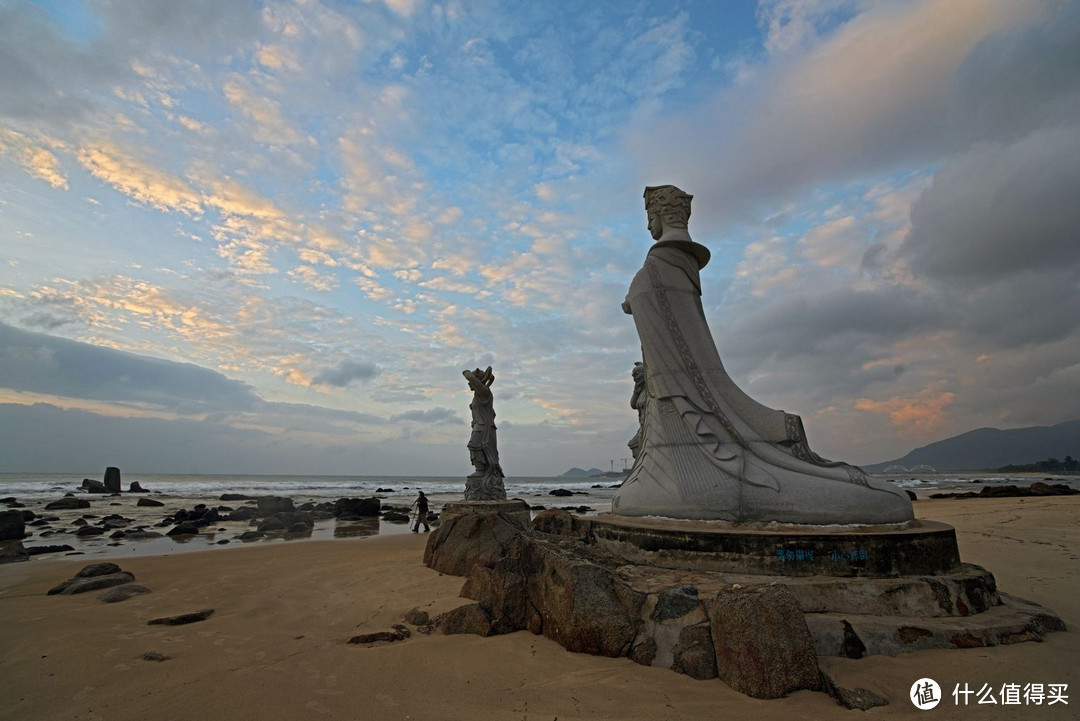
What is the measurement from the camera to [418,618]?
505 centimetres

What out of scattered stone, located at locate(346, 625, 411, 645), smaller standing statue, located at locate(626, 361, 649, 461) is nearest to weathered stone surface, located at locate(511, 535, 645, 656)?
scattered stone, located at locate(346, 625, 411, 645)

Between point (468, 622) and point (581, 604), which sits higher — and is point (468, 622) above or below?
below

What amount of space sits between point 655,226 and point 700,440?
2615 mm

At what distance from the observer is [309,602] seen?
249 inches

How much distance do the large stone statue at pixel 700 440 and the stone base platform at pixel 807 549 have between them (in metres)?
0.24

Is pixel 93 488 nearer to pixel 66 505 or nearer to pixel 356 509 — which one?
pixel 66 505

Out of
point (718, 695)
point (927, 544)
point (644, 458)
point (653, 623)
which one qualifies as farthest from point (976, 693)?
point (644, 458)

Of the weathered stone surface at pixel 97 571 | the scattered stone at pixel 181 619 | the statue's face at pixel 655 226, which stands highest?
the statue's face at pixel 655 226

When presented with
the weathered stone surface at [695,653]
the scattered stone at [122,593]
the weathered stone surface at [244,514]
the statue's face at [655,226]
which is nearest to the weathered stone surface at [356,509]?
the weathered stone surface at [244,514]

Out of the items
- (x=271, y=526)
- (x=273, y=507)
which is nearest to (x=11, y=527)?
(x=271, y=526)

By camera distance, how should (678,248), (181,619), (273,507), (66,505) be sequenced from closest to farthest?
1. (181,619)
2. (678,248)
3. (273,507)
4. (66,505)

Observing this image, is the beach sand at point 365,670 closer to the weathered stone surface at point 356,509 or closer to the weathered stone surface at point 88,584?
the weathered stone surface at point 88,584

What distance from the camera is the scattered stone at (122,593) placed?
6555 millimetres

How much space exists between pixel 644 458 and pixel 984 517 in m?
13.4
